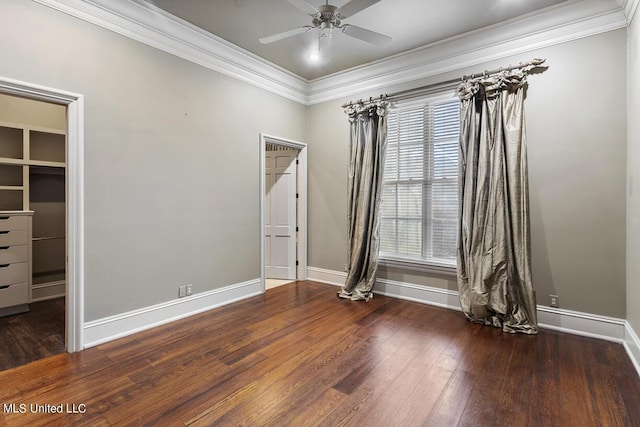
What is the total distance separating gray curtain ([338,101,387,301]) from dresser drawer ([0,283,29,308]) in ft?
12.5

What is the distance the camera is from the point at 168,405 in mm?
1944

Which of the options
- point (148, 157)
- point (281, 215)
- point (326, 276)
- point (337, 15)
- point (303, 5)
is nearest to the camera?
point (303, 5)

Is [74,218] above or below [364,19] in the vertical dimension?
below

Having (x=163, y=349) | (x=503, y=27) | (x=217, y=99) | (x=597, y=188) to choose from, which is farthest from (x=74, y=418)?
(x=503, y=27)

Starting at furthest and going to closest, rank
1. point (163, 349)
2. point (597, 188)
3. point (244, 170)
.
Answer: point (244, 170)
point (597, 188)
point (163, 349)

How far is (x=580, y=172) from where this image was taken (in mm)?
3002

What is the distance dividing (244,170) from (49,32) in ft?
7.17

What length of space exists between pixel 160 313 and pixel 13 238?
2065 mm

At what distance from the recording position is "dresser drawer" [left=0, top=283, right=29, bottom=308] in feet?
11.3

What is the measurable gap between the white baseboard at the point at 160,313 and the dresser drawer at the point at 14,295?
165cm

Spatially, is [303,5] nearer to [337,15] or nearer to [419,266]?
[337,15]

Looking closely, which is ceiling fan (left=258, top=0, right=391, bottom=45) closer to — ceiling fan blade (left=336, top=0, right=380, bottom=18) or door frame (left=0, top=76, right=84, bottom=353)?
ceiling fan blade (left=336, top=0, right=380, bottom=18)

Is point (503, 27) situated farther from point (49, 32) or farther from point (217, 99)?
point (49, 32)

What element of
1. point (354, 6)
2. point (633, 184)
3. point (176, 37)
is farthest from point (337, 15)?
point (633, 184)
